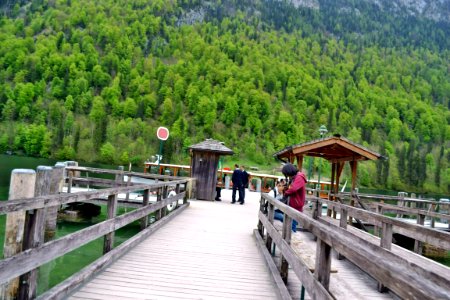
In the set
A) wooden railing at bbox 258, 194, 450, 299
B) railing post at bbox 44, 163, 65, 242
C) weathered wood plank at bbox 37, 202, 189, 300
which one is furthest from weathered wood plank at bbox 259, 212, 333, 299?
railing post at bbox 44, 163, 65, 242

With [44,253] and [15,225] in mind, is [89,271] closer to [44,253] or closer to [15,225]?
[15,225]

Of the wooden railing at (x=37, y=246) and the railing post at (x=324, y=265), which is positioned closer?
the wooden railing at (x=37, y=246)

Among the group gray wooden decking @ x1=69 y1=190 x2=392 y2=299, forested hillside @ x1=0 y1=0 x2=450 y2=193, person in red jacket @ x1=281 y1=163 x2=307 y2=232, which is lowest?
gray wooden decking @ x1=69 y1=190 x2=392 y2=299

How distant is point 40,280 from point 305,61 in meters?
159

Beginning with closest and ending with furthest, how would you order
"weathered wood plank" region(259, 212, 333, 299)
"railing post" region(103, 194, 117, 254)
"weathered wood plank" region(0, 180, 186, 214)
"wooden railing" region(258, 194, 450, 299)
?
1. "wooden railing" region(258, 194, 450, 299)
2. "weathered wood plank" region(0, 180, 186, 214)
3. "weathered wood plank" region(259, 212, 333, 299)
4. "railing post" region(103, 194, 117, 254)

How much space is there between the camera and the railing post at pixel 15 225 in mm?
4152

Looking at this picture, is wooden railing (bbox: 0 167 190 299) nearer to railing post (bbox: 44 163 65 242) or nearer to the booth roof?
railing post (bbox: 44 163 65 242)

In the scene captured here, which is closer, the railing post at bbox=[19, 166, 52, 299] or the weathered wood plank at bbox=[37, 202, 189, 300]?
the railing post at bbox=[19, 166, 52, 299]

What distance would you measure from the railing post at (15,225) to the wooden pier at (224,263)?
0.04 m

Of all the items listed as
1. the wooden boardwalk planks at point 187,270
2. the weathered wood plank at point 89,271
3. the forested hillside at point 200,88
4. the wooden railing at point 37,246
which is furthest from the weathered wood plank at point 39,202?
the forested hillside at point 200,88

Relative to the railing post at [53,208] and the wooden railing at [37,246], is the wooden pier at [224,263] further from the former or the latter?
the railing post at [53,208]

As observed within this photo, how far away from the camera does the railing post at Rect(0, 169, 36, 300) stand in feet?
13.6

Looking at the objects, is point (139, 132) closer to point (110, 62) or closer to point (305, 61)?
point (110, 62)

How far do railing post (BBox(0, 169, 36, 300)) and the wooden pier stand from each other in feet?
0.15
